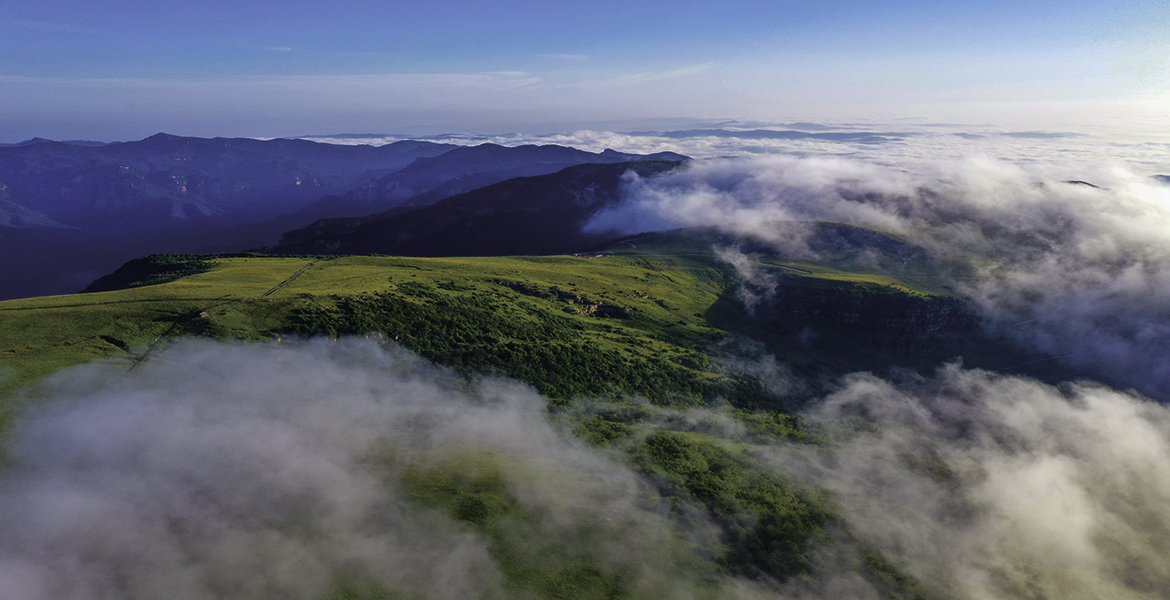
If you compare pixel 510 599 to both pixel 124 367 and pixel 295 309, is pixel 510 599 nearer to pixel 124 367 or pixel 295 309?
pixel 124 367

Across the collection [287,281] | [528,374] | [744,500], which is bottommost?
[744,500]

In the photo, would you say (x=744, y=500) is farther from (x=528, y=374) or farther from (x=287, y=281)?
(x=287, y=281)

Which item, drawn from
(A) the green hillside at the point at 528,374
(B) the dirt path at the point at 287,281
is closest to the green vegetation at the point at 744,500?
(A) the green hillside at the point at 528,374

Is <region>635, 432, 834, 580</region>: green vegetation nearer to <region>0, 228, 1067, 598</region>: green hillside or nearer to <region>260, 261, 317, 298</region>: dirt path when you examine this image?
<region>0, 228, 1067, 598</region>: green hillside

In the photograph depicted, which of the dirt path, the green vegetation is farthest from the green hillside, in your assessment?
the dirt path

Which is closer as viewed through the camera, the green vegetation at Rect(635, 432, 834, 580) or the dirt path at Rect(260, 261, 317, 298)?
the green vegetation at Rect(635, 432, 834, 580)

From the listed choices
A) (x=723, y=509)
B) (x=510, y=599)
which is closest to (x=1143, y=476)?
(x=723, y=509)

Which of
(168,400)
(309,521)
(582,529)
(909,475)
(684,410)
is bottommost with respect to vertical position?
(909,475)

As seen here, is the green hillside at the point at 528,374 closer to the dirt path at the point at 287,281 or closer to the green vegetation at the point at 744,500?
the green vegetation at the point at 744,500

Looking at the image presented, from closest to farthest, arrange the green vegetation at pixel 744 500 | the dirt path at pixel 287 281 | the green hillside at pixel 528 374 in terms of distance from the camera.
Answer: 1. the green hillside at pixel 528 374
2. the green vegetation at pixel 744 500
3. the dirt path at pixel 287 281

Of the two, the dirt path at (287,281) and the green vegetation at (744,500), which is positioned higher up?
the dirt path at (287,281)

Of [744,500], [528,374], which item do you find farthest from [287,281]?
[744,500]
